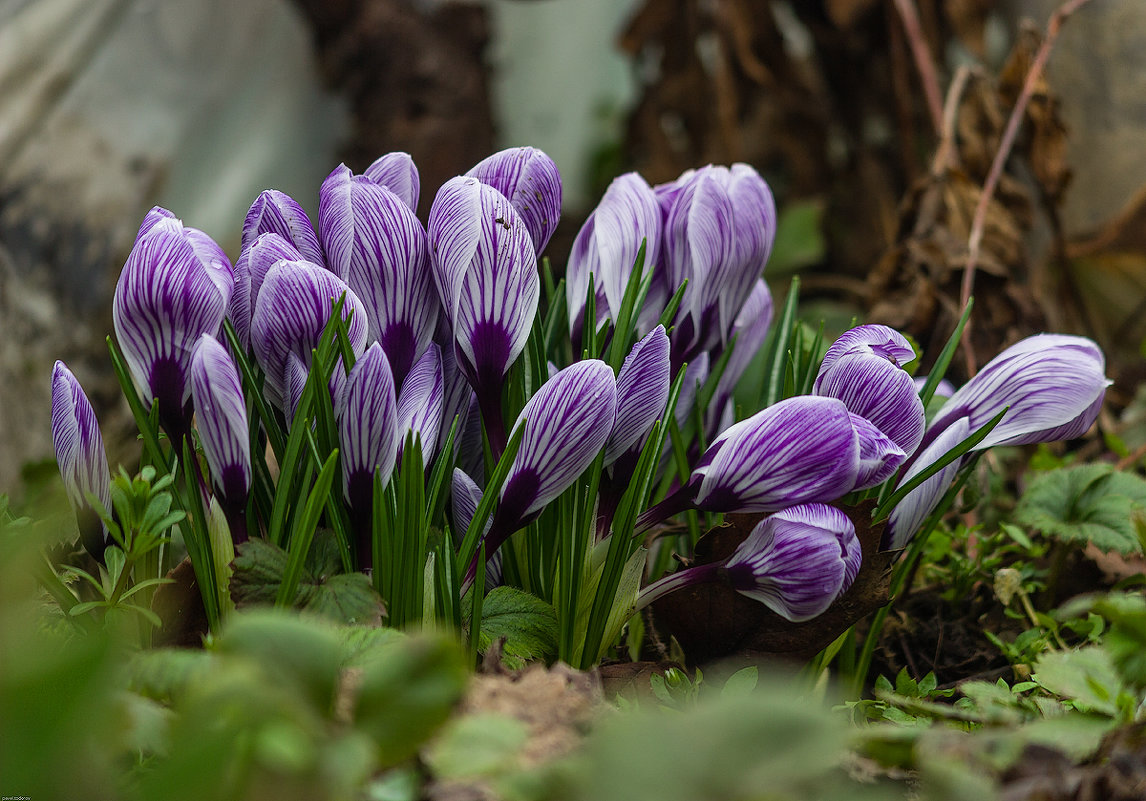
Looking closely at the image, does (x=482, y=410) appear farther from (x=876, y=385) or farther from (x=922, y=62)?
(x=922, y=62)

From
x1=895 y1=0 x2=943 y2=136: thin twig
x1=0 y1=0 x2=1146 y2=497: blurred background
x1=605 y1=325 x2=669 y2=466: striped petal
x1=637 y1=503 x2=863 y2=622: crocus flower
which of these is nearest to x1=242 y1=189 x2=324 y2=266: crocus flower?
x1=605 y1=325 x2=669 y2=466: striped petal

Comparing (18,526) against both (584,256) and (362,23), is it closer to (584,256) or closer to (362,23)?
(584,256)

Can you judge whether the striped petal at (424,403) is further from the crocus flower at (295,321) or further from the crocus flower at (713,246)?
the crocus flower at (713,246)

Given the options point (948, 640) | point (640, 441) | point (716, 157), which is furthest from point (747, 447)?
point (716, 157)

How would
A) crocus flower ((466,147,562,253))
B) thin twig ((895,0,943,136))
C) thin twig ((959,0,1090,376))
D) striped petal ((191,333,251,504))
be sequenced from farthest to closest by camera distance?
thin twig ((895,0,943,136)), thin twig ((959,0,1090,376)), crocus flower ((466,147,562,253)), striped petal ((191,333,251,504))

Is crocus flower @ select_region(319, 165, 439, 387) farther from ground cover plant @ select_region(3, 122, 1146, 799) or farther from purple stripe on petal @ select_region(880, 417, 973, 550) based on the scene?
purple stripe on petal @ select_region(880, 417, 973, 550)

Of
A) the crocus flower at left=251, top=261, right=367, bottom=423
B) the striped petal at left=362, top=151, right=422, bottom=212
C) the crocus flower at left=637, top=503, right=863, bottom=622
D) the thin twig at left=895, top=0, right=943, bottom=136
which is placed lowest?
the crocus flower at left=637, top=503, right=863, bottom=622
